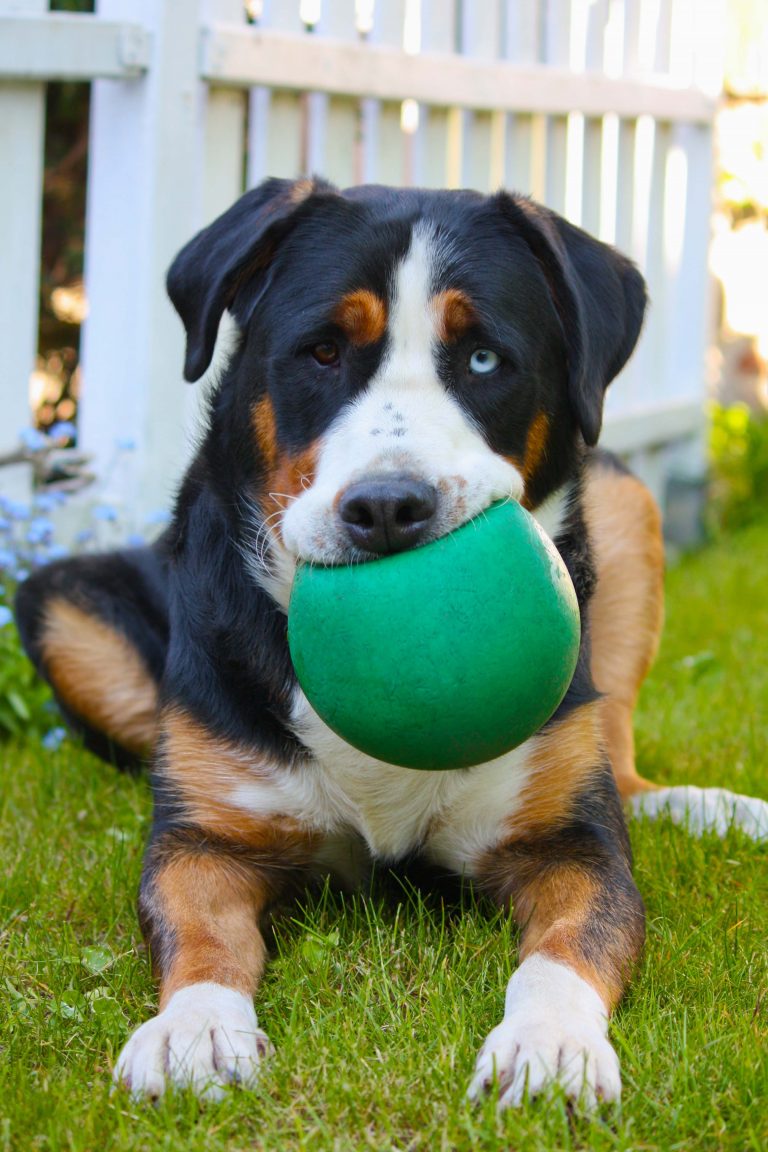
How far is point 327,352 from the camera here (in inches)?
116

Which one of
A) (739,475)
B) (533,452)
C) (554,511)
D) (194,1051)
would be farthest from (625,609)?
(739,475)

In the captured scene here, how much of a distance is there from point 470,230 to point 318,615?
0.95 metres

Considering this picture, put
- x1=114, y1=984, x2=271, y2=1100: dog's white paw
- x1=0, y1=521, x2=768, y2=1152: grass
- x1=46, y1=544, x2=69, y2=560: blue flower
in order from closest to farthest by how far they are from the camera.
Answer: x1=0, y1=521, x2=768, y2=1152: grass < x1=114, y1=984, x2=271, y2=1100: dog's white paw < x1=46, y1=544, x2=69, y2=560: blue flower

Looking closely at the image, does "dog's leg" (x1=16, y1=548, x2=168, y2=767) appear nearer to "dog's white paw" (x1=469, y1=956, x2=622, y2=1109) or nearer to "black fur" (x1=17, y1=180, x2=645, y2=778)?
"black fur" (x1=17, y1=180, x2=645, y2=778)

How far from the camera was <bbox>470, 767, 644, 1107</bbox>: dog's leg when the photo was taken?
2.32 m

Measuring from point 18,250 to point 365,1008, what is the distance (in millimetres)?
3158

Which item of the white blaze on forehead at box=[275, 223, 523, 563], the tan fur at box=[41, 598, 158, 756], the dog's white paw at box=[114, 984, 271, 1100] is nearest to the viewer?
the dog's white paw at box=[114, 984, 271, 1100]

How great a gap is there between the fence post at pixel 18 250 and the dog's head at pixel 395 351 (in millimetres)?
1801

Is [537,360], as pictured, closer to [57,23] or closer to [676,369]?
[57,23]

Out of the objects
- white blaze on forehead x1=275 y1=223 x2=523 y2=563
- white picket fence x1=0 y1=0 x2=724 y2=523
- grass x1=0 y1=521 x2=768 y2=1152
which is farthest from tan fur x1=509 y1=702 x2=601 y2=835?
white picket fence x1=0 y1=0 x2=724 y2=523

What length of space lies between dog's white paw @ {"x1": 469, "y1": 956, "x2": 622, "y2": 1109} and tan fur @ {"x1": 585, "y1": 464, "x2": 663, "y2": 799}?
156cm

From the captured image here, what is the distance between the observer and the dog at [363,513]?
271 cm

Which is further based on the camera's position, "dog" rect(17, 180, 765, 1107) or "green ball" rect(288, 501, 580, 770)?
"dog" rect(17, 180, 765, 1107)

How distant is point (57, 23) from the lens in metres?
4.68
